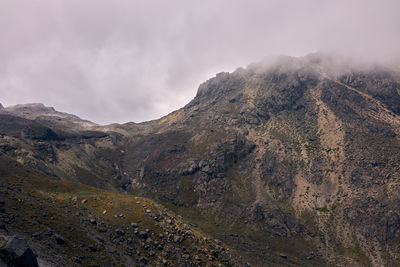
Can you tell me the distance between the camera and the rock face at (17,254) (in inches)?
1498

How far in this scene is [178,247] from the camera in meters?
83.8

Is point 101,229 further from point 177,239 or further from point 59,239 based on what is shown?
point 177,239

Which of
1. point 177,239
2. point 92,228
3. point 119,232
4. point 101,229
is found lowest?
point 177,239

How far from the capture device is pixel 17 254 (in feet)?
127

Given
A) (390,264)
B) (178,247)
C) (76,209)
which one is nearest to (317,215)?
(390,264)

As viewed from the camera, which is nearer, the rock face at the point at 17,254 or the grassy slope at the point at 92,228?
the rock face at the point at 17,254

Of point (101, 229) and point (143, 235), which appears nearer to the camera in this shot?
point (101, 229)

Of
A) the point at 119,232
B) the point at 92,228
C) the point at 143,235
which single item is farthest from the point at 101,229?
the point at 143,235

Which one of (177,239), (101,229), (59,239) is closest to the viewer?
(59,239)

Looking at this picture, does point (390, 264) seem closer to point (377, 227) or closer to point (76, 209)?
point (377, 227)

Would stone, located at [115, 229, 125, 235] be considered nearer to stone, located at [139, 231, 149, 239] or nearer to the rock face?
stone, located at [139, 231, 149, 239]

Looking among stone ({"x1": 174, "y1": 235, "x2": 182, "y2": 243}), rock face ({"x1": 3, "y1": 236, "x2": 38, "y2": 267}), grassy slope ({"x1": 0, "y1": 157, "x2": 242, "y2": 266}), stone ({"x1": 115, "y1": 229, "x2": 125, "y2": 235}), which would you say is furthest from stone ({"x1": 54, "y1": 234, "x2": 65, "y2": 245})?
stone ({"x1": 174, "y1": 235, "x2": 182, "y2": 243})

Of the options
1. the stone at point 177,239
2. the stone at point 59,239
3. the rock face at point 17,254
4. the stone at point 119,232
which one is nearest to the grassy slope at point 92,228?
the stone at point 177,239

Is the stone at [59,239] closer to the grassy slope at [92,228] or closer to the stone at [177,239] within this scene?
the grassy slope at [92,228]
